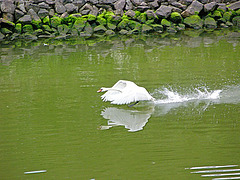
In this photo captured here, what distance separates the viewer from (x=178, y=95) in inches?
405

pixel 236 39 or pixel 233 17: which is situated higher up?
pixel 233 17

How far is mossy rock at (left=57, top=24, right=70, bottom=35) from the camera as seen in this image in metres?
22.3

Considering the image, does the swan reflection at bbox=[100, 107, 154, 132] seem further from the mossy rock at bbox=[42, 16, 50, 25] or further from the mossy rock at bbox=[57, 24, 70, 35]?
the mossy rock at bbox=[42, 16, 50, 25]

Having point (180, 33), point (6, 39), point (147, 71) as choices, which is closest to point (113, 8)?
point (180, 33)

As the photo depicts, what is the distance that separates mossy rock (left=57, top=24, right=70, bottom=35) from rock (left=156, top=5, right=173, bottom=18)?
518cm

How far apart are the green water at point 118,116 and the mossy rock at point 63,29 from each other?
20.8ft

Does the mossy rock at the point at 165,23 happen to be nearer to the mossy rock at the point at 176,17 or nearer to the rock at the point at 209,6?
the mossy rock at the point at 176,17

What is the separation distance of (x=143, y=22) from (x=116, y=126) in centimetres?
1505

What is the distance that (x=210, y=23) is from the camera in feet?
75.0

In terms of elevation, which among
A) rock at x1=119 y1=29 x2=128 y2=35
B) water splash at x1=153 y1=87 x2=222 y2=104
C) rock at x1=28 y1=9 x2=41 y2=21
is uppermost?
rock at x1=28 y1=9 x2=41 y2=21

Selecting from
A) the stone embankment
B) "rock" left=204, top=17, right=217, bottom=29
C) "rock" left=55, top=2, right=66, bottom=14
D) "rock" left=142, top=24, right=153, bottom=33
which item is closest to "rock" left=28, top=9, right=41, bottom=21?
the stone embankment

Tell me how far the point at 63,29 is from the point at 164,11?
576cm

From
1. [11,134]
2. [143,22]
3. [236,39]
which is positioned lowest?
[11,134]

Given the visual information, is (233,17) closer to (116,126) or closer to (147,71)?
(147,71)
